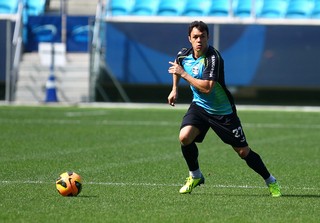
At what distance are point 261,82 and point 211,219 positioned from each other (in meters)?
18.5

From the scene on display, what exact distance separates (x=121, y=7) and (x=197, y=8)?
7.90 feet

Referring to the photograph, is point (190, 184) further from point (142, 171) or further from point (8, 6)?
point (8, 6)

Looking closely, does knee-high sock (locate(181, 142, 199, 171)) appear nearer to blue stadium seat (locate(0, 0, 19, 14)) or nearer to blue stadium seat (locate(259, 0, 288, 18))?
blue stadium seat (locate(259, 0, 288, 18))

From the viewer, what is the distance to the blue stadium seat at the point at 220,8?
89.8 ft

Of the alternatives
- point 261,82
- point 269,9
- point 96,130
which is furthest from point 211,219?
point 269,9

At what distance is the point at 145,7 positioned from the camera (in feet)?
92.4

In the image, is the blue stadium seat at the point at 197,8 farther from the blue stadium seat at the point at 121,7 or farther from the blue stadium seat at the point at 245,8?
the blue stadium seat at the point at 121,7

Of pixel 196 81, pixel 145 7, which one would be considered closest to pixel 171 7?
pixel 145 7

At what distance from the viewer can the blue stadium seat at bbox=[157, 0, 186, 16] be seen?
27.9 m

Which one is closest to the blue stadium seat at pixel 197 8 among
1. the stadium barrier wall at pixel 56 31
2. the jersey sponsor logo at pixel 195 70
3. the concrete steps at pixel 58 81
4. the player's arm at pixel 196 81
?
the stadium barrier wall at pixel 56 31

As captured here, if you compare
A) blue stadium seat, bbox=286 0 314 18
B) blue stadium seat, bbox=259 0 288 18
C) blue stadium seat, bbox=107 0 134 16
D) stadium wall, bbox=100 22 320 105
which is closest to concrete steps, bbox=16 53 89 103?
stadium wall, bbox=100 22 320 105

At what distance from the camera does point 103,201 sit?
8586 mm

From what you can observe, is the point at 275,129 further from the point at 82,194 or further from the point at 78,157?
the point at 82,194

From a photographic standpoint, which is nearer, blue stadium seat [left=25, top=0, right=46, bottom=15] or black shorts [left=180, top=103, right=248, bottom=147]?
black shorts [left=180, top=103, right=248, bottom=147]
